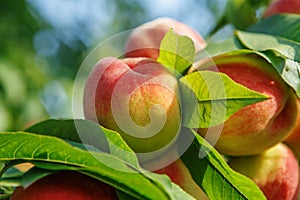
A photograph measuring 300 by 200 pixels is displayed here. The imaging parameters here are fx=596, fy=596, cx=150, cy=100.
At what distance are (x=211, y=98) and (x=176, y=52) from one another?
106mm

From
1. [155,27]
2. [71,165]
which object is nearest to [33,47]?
[155,27]

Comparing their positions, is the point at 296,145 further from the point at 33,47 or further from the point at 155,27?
the point at 33,47

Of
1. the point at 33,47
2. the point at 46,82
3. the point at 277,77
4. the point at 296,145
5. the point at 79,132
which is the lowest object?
the point at 296,145

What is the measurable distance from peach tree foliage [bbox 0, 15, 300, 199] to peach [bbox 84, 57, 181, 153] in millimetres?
26

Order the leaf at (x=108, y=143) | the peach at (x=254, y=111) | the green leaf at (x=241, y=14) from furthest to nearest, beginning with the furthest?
the green leaf at (x=241, y=14) < the peach at (x=254, y=111) < the leaf at (x=108, y=143)

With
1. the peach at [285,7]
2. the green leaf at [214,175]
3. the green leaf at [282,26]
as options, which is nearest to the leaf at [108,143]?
the green leaf at [214,175]

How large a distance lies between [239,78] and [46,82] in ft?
4.52

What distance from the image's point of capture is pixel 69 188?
71 cm

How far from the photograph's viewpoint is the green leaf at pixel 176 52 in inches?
32.3

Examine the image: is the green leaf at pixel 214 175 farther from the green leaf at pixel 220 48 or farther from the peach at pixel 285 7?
the peach at pixel 285 7

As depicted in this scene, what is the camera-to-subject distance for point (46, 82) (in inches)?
84.1

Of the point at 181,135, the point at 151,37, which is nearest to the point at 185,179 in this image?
the point at 181,135

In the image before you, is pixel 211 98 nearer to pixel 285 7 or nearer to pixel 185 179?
pixel 185 179

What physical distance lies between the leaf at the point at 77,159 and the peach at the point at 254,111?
221 millimetres
